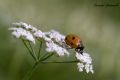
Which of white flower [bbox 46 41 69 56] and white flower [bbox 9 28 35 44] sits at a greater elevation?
white flower [bbox 9 28 35 44]

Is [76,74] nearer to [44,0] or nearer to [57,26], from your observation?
[57,26]

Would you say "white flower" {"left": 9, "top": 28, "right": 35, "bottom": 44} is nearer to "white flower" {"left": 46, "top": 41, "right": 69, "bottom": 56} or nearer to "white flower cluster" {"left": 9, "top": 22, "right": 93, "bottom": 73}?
"white flower cluster" {"left": 9, "top": 22, "right": 93, "bottom": 73}

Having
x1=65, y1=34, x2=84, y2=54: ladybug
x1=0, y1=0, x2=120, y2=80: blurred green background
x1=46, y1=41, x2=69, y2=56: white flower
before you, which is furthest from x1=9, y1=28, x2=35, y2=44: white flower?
x1=0, y1=0, x2=120, y2=80: blurred green background

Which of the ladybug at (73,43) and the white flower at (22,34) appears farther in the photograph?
the ladybug at (73,43)

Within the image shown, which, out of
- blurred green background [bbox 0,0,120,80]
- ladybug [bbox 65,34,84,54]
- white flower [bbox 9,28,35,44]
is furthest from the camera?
blurred green background [bbox 0,0,120,80]

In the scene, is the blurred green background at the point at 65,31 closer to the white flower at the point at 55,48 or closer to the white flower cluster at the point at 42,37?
the white flower cluster at the point at 42,37

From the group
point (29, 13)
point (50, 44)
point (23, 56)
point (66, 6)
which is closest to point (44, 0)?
point (66, 6)

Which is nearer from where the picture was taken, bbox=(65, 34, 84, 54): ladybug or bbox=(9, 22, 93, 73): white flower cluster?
bbox=(9, 22, 93, 73): white flower cluster

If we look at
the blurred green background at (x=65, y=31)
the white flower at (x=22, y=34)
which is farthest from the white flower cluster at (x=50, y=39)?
the blurred green background at (x=65, y=31)

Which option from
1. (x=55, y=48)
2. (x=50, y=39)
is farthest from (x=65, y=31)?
(x=55, y=48)
